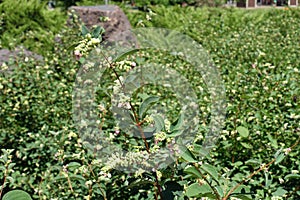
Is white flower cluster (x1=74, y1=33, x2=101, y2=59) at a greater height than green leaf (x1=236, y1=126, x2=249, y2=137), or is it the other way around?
white flower cluster (x1=74, y1=33, x2=101, y2=59)

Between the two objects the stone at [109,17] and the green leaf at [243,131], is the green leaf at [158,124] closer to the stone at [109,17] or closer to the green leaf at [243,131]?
the green leaf at [243,131]

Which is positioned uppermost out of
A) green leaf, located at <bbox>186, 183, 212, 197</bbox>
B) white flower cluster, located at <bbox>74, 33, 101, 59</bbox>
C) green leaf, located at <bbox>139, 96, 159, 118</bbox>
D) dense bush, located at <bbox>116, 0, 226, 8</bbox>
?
white flower cluster, located at <bbox>74, 33, 101, 59</bbox>

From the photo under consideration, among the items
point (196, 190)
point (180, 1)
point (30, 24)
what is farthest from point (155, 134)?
point (180, 1)

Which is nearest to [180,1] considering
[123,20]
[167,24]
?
[167,24]

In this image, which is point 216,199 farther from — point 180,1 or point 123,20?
point 180,1

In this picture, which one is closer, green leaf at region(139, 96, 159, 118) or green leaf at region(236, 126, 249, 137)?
green leaf at region(139, 96, 159, 118)

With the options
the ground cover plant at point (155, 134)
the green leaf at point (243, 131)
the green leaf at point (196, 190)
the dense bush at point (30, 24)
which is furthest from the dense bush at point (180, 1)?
the green leaf at point (196, 190)

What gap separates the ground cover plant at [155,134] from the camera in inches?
47.5

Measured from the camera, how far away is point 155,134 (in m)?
1.14

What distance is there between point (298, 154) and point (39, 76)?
2427 millimetres

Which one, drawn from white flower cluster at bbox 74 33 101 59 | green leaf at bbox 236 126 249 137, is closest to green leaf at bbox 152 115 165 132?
white flower cluster at bbox 74 33 101 59

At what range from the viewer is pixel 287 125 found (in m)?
2.28

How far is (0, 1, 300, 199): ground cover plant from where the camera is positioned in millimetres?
1207

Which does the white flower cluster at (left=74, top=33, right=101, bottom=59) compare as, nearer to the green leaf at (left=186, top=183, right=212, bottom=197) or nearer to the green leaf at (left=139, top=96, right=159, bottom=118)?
the green leaf at (left=139, top=96, right=159, bottom=118)
